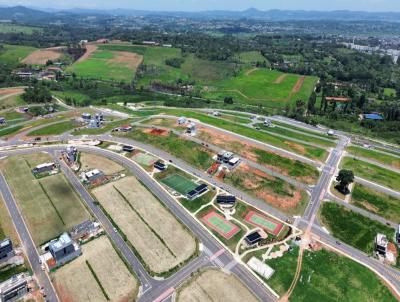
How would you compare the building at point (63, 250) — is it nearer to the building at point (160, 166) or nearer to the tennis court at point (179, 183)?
the tennis court at point (179, 183)

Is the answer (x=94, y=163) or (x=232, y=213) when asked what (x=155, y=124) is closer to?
(x=94, y=163)

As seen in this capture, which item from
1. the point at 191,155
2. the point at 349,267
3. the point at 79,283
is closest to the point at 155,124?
the point at 191,155

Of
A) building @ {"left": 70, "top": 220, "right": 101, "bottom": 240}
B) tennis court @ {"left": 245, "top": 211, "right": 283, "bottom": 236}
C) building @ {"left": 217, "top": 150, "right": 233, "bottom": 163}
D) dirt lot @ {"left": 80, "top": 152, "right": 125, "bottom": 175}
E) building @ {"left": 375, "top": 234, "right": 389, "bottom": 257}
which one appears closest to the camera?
building @ {"left": 375, "top": 234, "right": 389, "bottom": 257}

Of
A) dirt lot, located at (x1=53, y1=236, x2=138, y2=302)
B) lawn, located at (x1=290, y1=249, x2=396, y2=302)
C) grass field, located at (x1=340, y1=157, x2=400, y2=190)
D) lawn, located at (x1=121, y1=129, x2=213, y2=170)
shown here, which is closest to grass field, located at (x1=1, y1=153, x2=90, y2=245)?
dirt lot, located at (x1=53, y1=236, x2=138, y2=302)

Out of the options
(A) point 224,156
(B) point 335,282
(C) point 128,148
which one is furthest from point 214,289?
(C) point 128,148

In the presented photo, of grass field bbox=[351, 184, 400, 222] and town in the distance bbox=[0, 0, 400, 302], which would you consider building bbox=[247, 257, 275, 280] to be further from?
grass field bbox=[351, 184, 400, 222]

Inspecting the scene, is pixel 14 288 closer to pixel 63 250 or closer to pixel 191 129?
pixel 63 250
